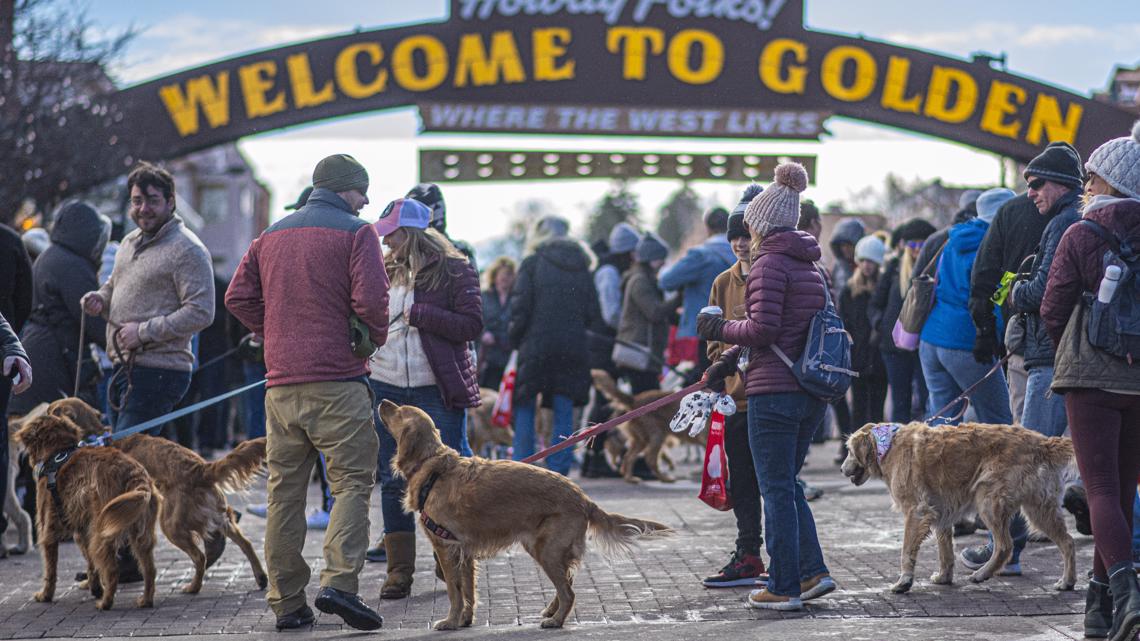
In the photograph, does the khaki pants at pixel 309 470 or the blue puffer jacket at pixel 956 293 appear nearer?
the khaki pants at pixel 309 470

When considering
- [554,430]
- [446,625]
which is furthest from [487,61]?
[446,625]

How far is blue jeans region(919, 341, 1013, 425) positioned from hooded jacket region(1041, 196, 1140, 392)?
2.55 metres

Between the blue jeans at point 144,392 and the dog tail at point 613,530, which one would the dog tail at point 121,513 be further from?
the dog tail at point 613,530

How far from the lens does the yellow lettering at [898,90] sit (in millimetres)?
25141

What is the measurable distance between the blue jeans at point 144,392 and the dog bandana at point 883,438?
3.58 meters

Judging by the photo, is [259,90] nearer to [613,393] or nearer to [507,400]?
[613,393]

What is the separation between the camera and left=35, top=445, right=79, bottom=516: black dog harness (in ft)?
23.1

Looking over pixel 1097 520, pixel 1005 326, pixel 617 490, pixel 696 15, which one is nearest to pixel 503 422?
pixel 617 490

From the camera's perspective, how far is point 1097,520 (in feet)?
17.9

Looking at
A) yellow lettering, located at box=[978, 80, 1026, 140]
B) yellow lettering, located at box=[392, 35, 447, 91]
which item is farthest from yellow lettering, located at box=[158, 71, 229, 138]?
yellow lettering, located at box=[978, 80, 1026, 140]

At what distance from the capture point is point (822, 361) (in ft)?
20.3

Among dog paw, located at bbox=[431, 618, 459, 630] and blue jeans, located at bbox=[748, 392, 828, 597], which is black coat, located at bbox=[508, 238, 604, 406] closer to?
blue jeans, located at bbox=[748, 392, 828, 597]

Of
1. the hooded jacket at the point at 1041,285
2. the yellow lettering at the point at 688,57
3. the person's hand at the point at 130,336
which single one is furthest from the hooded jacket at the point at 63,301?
the yellow lettering at the point at 688,57

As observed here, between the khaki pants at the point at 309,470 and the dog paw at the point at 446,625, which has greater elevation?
the khaki pants at the point at 309,470
